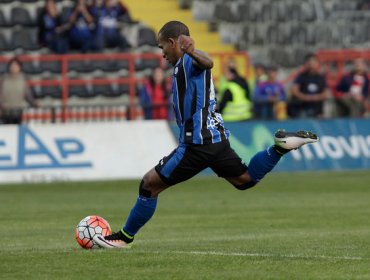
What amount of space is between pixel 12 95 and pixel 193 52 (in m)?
13.8

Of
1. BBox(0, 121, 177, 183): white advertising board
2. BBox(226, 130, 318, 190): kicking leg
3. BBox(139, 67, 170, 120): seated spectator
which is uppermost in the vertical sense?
BBox(226, 130, 318, 190): kicking leg

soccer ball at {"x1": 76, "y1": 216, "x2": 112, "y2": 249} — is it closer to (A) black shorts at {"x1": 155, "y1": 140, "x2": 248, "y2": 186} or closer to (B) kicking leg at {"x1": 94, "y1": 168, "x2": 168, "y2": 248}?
(B) kicking leg at {"x1": 94, "y1": 168, "x2": 168, "y2": 248}

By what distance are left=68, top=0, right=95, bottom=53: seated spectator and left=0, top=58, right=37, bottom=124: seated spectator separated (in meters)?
2.94

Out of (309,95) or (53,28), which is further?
(53,28)

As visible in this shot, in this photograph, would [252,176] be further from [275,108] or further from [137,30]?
[137,30]

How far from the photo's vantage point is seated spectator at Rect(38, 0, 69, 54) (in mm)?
26250

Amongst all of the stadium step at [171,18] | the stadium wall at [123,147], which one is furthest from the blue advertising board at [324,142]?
the stadium step at [171,18]

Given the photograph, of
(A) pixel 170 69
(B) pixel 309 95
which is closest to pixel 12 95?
(A) pixel 170 69

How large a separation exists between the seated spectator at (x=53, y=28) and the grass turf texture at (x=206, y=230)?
5.24 m

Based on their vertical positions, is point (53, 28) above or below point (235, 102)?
above

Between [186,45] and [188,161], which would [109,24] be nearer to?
[188,161]

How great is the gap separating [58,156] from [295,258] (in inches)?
505

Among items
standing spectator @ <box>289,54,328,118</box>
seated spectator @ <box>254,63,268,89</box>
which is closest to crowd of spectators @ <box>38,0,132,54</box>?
seated spectator @ <box>254,63,268,89</box>

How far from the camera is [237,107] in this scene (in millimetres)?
24062
